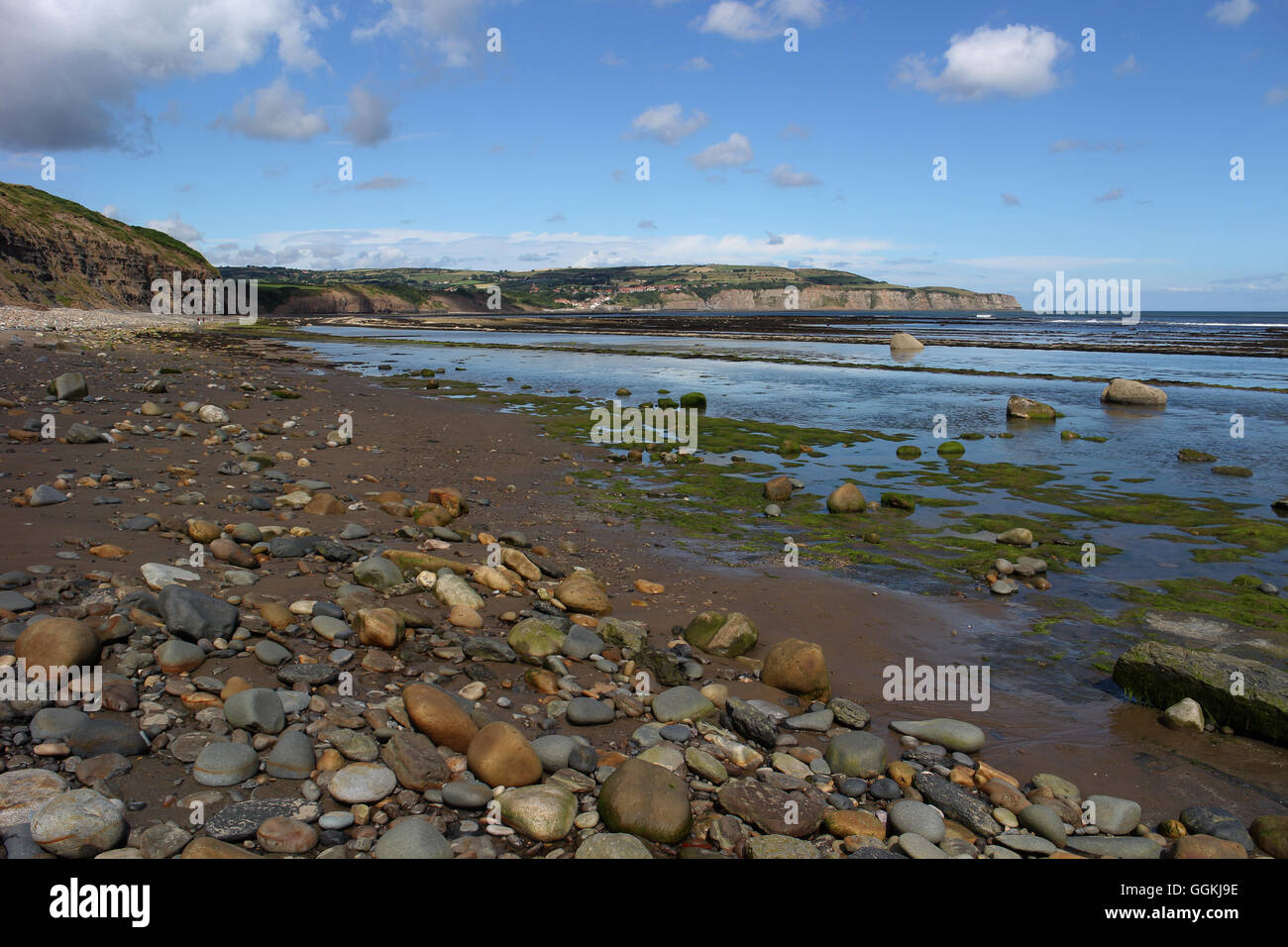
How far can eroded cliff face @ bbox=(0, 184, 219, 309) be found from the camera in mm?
65188

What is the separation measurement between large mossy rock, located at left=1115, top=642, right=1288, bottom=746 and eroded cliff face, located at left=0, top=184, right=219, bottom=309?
3109 inches

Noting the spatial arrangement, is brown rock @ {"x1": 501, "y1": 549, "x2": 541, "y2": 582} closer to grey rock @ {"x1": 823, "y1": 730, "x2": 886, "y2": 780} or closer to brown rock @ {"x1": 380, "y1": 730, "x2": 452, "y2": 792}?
brown rock @ {"x1": 380, "y1": 730, "x2": 452, "y2": 792}

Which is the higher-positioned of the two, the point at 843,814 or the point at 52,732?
the point at 52,732

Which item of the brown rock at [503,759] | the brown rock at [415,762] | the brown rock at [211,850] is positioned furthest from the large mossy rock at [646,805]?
the brown rock at [211,850]

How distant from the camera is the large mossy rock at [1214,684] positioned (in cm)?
587

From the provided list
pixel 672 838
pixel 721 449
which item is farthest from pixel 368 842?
pixel 721 449

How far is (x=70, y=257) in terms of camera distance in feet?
240

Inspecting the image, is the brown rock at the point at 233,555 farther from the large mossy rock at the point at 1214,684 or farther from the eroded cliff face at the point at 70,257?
the eroded cliff face at the point at 70,257

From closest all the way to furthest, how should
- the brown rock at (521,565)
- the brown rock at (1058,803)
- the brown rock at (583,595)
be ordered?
the brown rock at (1058,803) < the brown rock at (583,595) < the brown rock at (521,565)

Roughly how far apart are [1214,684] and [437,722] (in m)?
6.36

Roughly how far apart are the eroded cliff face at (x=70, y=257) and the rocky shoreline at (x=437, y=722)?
236ft
